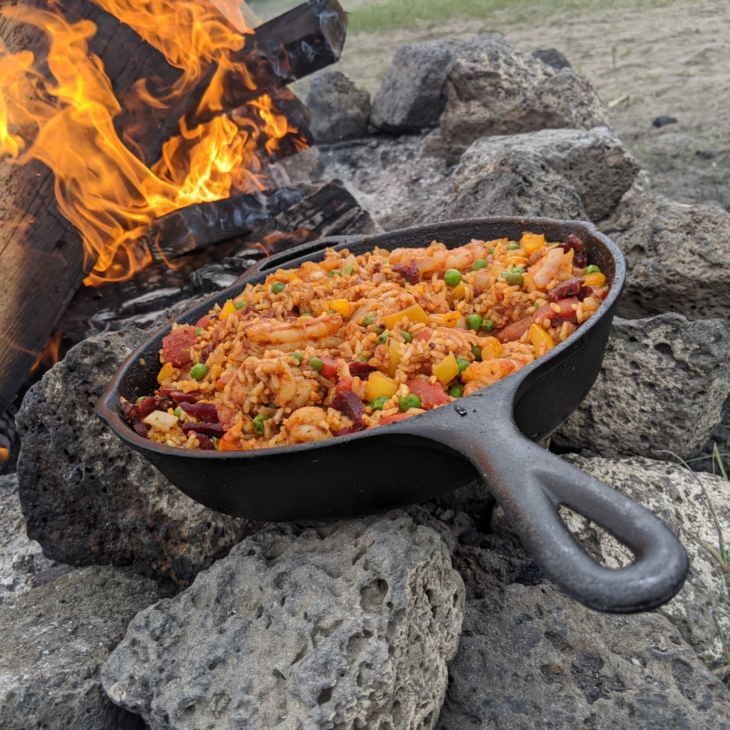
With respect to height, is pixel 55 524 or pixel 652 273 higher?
pixel 55 524

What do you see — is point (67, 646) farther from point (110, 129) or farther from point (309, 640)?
point (110, 129)

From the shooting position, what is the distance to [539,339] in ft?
7.14

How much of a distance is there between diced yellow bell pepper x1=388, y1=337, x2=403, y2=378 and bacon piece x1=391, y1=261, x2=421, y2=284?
0.59 meters

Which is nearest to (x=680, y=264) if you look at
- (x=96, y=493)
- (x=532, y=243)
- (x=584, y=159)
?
(x=532, y=243)

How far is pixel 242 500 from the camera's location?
1.96 meters

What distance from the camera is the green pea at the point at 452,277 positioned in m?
2.55

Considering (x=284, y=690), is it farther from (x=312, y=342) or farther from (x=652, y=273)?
(x=652, y=273)

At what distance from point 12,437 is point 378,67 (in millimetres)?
11111

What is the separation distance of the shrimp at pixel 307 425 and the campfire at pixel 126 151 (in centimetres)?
283

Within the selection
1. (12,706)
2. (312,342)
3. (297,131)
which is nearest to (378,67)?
(297,131)

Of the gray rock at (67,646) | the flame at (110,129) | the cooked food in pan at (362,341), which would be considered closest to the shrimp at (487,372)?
the cooked food in pan at (362,341)

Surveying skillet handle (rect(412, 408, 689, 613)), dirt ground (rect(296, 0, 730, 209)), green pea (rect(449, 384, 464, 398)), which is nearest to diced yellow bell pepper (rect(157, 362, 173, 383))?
green pea (rect(449, 384, 464, 398))

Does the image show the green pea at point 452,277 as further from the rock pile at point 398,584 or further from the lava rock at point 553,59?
the lava rock at point 553,59

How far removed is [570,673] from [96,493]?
2.12 m
